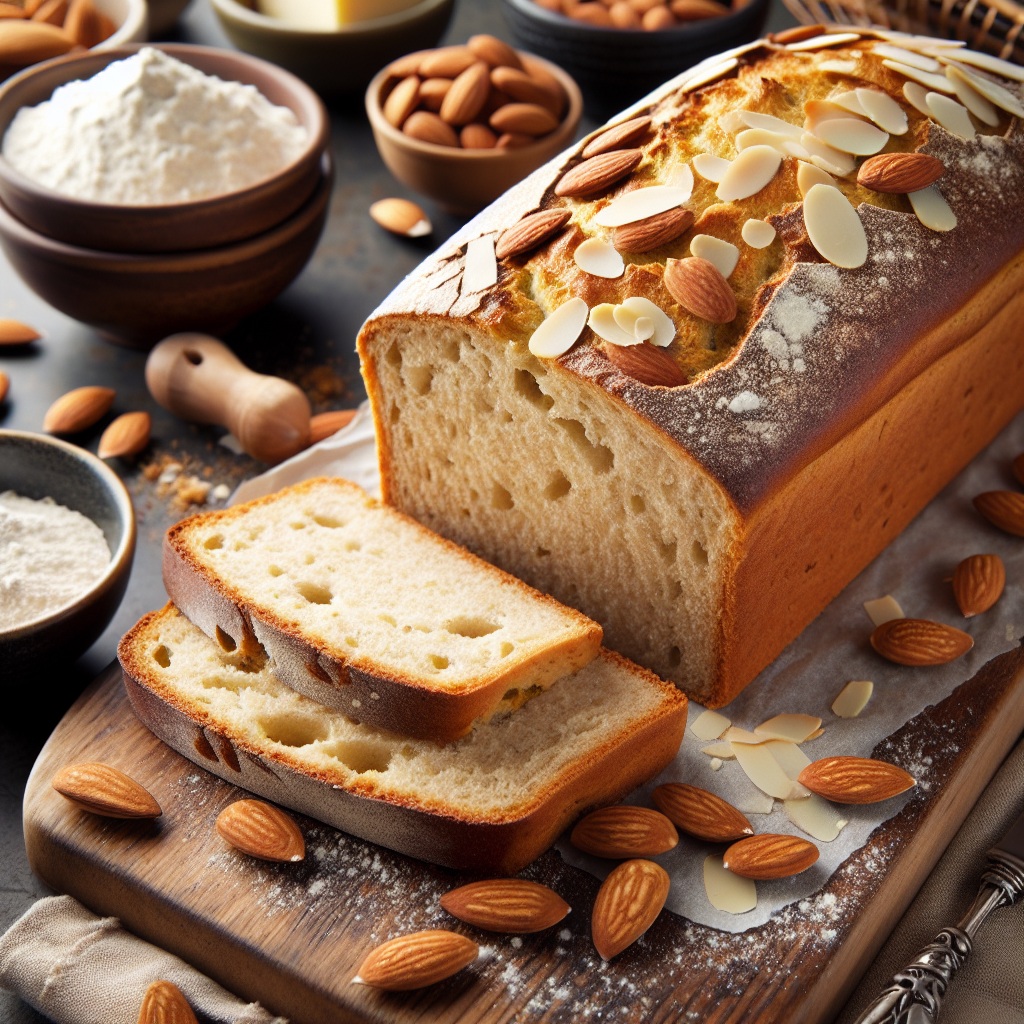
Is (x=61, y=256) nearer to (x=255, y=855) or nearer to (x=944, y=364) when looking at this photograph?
(x=255, y=855)

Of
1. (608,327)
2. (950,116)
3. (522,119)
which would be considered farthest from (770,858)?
(522,119)

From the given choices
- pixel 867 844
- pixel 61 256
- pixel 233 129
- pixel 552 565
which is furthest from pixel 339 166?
pixel 867 844

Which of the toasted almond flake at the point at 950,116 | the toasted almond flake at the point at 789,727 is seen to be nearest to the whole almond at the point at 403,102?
the toasted almond flake at the point at 950,116

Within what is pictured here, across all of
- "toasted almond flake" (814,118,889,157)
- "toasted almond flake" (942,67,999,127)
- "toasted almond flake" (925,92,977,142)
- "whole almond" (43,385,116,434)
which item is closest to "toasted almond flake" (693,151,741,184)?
"toasted almond flake" (814,118,889,157)

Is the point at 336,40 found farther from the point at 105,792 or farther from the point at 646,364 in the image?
the point at 105,792

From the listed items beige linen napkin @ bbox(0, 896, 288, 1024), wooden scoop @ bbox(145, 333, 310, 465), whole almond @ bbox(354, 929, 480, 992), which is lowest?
beige linen napkin @ bbox(0, 896, 288, 1024)

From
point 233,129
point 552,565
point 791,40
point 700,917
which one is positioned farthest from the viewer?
point 233,129

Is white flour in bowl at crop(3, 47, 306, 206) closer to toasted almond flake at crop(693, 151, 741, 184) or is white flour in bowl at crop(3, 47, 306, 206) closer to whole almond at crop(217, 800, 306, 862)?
toasted almond flake at crop(693, 151, 741, 184)

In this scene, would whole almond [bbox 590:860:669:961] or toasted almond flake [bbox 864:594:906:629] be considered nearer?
whole almond [bbox 590:860:669:961]
